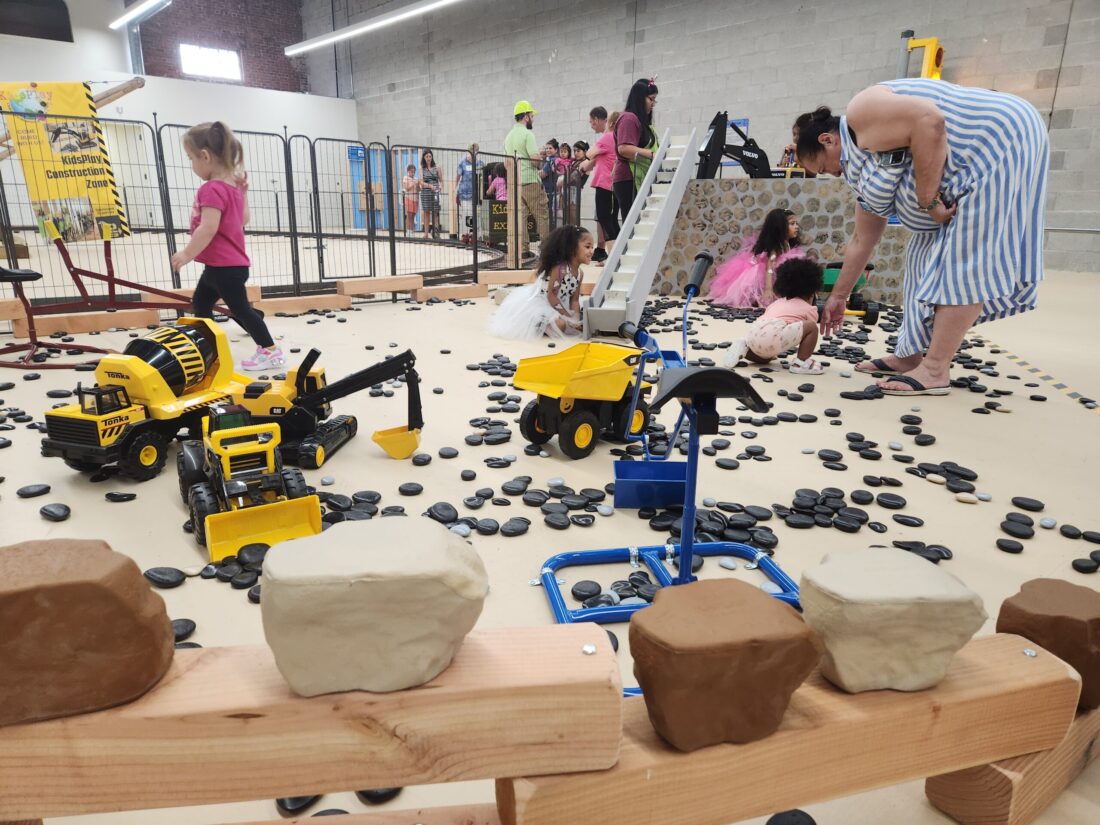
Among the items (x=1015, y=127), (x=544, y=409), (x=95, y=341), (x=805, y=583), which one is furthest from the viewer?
(x=95, y=341)

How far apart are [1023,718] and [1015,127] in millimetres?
3070

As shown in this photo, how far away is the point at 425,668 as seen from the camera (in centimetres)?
84

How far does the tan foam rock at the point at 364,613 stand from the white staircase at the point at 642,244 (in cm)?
444

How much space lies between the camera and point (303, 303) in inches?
241

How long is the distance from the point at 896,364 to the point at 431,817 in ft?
12.7

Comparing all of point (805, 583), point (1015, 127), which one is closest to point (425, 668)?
point (805, 583)

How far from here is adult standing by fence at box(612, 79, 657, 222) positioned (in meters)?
6.56

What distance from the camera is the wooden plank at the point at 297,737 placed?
0.79m

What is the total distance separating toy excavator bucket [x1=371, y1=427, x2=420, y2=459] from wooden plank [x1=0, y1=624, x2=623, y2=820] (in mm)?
1824

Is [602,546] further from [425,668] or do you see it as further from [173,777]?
[173,777]

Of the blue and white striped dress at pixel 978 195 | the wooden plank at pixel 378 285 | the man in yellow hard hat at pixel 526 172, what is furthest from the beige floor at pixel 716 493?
the man in yellow hard hat at pixel 526 172

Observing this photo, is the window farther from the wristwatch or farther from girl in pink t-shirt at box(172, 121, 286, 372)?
the wristwatch

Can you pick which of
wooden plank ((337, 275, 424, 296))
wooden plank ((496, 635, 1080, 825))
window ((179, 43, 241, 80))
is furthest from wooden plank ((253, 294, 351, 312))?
window ((179, 43, 241, 80))

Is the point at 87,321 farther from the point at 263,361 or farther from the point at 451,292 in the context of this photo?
the point at 451,292
